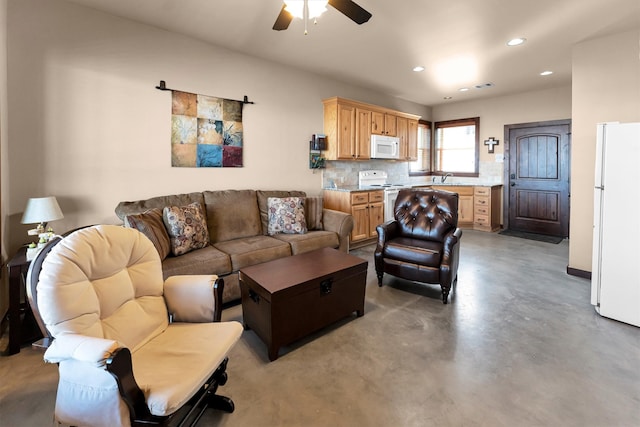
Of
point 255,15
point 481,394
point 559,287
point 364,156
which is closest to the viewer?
point 481,394

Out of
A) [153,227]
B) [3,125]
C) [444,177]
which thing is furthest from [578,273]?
[3,125]

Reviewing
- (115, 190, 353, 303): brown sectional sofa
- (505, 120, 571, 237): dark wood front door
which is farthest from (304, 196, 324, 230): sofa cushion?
(505, 120, 571, 237): dark wood front door

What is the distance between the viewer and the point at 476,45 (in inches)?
143

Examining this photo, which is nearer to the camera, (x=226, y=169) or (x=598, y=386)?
(x=598, y=386)

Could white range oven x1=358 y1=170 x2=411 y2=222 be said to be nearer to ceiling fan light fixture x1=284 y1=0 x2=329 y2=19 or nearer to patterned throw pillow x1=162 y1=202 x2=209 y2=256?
patterned throw pillow x1=162 y1=202 x2=209 y2=256

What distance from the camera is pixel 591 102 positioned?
3.42 m

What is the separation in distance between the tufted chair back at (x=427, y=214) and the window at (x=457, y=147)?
3.81 m

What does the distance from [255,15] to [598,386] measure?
377 centimetres

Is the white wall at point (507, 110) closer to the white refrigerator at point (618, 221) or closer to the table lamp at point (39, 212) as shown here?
the white refrigerator at point (618, 221)

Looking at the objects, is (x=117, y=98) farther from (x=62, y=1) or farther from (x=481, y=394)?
(x=481, y=394)

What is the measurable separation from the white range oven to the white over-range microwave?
36 cm

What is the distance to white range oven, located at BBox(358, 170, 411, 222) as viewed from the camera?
520 cm

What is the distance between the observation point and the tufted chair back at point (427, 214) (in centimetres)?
334

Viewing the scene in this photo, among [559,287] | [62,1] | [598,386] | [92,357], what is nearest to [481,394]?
[598,386]
